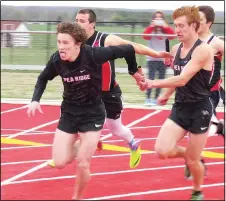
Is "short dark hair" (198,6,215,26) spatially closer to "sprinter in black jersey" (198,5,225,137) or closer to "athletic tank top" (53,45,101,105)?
"sprinter in black jersey" (198,5,225,137)

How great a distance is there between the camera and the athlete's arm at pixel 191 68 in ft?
20.8

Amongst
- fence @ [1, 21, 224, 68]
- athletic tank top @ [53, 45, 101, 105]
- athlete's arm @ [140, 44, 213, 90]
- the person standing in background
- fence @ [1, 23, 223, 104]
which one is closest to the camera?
athlete's arm @ [140, 44, 213, 90]

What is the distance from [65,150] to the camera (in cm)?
657

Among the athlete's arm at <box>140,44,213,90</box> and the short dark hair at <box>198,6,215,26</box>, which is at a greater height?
the short dark hair at <box>198,6,215,26</box>

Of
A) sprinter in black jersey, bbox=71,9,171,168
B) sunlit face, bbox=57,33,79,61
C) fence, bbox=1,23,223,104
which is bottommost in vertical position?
fence, bbox=1,23,223,104

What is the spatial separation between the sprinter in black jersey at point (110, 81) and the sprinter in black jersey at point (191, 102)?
1.09m

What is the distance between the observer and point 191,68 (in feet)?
21.1

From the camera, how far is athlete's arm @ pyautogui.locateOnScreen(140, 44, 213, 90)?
6343mm

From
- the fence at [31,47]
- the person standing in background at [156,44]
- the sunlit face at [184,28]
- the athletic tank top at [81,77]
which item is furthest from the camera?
the fence at [31,47]

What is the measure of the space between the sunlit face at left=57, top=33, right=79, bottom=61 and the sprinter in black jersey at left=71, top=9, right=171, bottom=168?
4.76 feet

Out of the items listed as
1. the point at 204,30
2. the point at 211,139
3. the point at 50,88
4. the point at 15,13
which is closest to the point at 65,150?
the point at 204,30

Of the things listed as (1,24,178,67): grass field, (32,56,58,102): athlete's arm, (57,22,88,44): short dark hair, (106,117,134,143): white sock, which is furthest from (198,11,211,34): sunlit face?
(1,24,178,67): grass field

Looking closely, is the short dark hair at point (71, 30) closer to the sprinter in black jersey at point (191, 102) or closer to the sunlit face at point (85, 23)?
the sprinter in black jersey at point (191, 102)

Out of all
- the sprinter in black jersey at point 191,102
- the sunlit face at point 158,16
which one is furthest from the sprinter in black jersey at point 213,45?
the sunlit face at point 158,16
